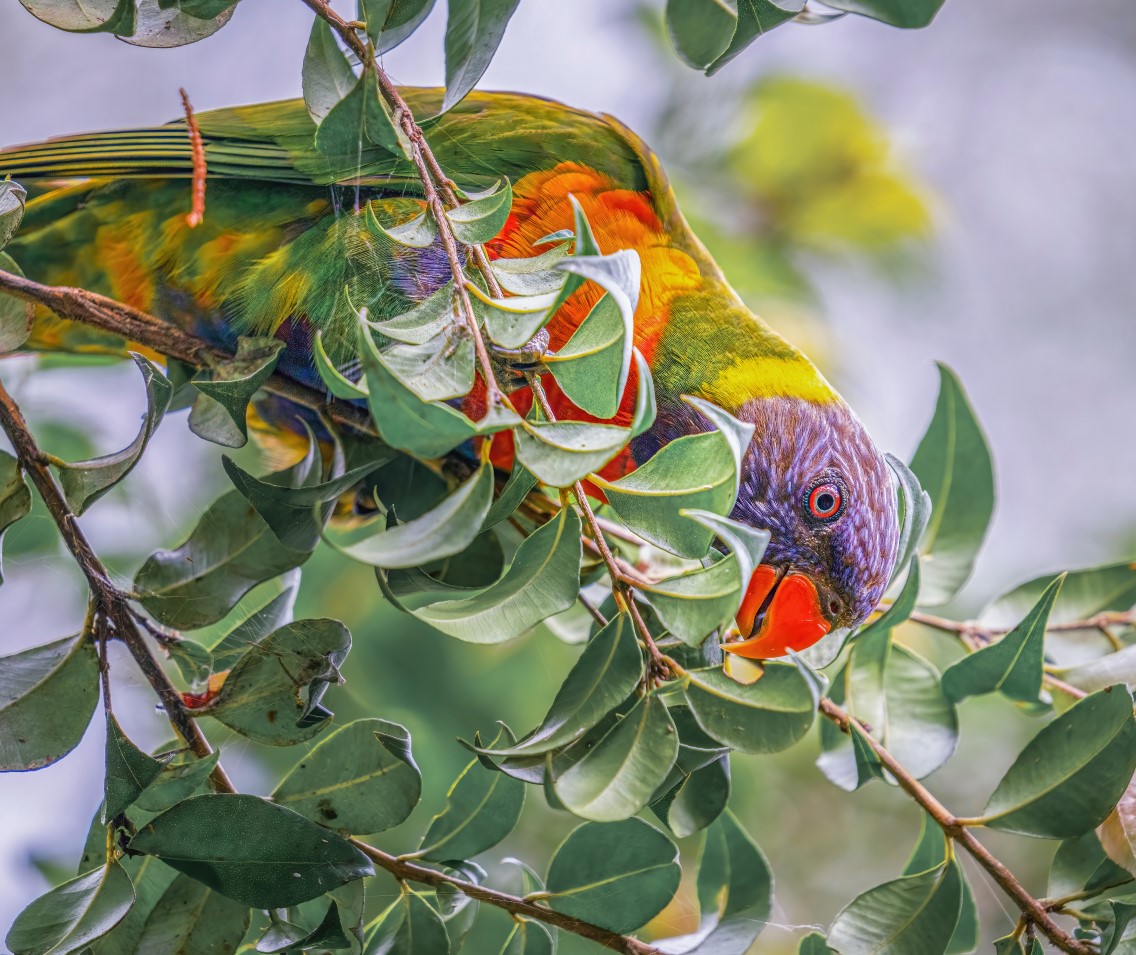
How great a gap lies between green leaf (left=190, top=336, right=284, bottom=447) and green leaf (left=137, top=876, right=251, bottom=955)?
40 centimetres

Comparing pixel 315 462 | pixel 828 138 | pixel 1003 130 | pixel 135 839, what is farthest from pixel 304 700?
pixel 1003 130

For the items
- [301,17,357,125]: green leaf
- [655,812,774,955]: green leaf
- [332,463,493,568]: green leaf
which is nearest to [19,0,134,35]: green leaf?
[301,17,357,125]: green leaf

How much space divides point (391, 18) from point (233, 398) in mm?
333

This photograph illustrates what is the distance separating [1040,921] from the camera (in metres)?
0.80

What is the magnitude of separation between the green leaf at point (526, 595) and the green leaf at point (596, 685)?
0.04 meters

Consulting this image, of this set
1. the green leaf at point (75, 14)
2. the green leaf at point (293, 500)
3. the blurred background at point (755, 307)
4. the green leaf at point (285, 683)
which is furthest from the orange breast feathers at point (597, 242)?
the green leaf at point (75, 14)

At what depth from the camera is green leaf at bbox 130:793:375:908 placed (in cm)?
70

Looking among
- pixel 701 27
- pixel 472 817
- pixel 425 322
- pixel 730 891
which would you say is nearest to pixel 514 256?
pixel 701 27

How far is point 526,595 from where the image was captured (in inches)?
25.0

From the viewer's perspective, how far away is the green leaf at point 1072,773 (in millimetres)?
804

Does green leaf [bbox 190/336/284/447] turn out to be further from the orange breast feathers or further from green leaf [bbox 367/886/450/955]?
green leaf [bbox 367/886/450/955]

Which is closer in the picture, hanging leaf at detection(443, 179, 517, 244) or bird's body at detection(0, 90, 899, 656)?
hanging leaf at detection(443, 179, 517, 244)

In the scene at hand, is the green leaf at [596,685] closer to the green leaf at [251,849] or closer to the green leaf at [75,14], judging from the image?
the green leaf at [251,849]

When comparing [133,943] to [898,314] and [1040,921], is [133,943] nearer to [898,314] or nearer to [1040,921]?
[1040,921]
